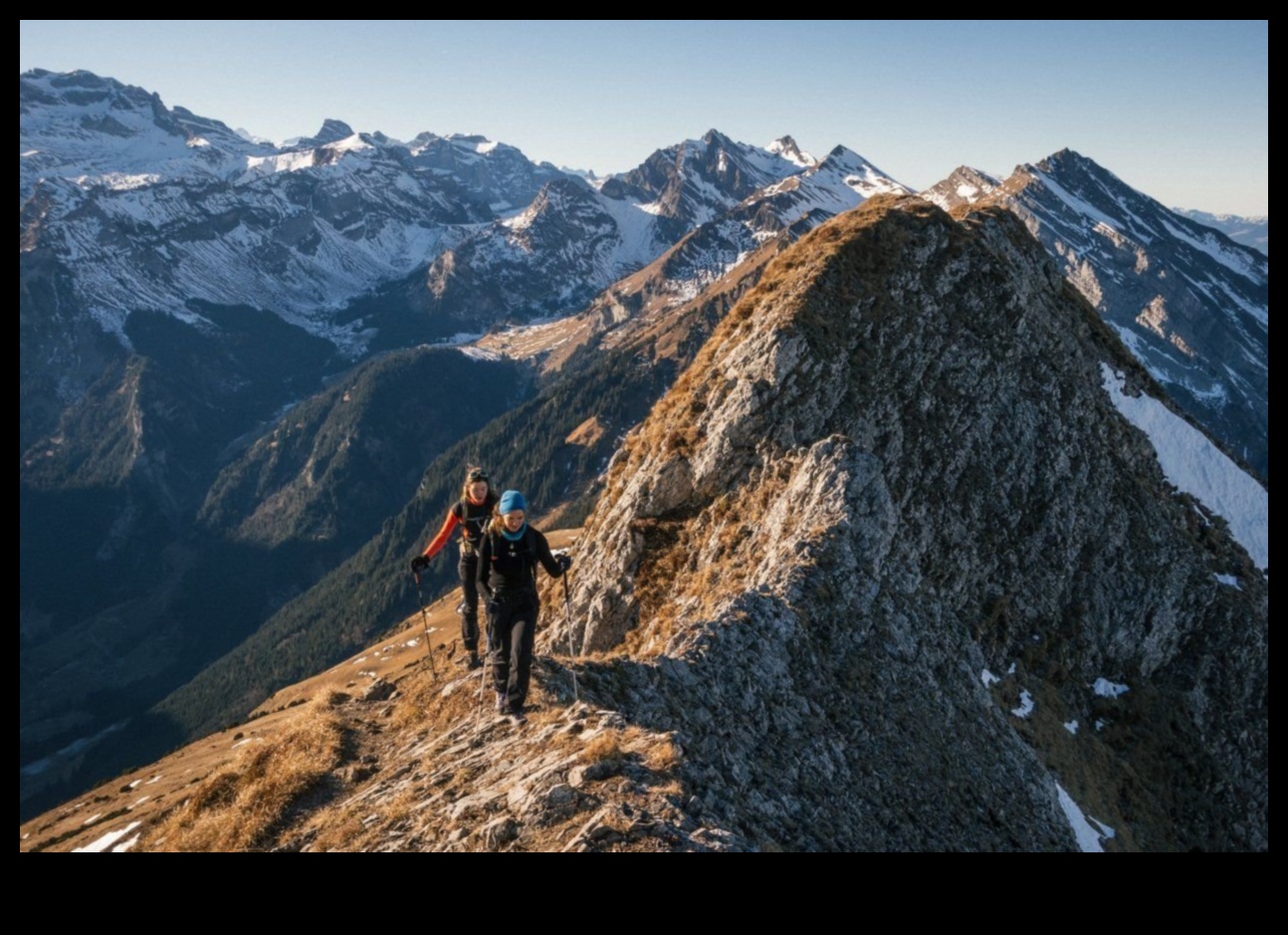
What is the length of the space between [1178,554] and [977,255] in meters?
22.1

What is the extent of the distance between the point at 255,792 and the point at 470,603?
6.17 m

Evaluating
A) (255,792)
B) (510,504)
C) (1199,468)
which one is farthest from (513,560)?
(1199,468)

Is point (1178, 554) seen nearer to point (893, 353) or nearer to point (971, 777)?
point (893, 353)

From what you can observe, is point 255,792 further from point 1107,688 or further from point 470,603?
point 1107,688

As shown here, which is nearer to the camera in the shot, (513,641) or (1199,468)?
(513,641)

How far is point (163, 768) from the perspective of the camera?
144625 mm

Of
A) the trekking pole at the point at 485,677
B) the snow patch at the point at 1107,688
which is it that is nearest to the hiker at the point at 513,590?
the trekking pole at the point at 485,677

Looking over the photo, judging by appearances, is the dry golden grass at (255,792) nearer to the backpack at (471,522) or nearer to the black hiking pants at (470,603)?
the black hiking pants at (470,603)

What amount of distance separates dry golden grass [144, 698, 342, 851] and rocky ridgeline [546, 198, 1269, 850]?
6.64 metres

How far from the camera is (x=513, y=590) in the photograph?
16.3 meters

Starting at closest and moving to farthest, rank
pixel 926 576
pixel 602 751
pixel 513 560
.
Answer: pixel 602 751
pixel 513 560
pixel 926 576

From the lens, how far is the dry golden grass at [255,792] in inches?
615
